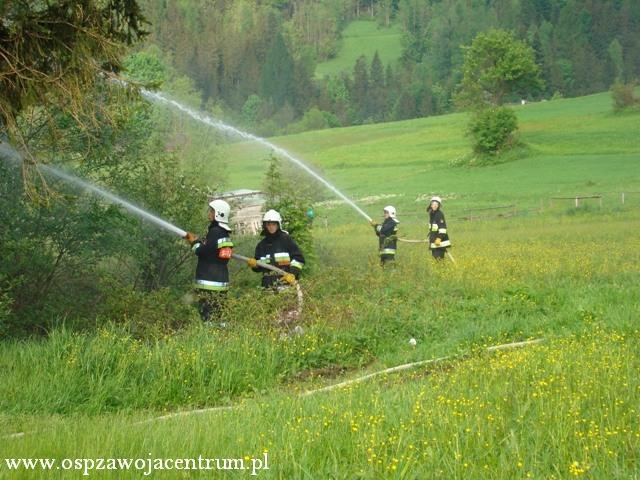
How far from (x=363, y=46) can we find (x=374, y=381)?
17109cm

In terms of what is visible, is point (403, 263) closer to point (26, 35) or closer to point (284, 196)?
point (284, 196)

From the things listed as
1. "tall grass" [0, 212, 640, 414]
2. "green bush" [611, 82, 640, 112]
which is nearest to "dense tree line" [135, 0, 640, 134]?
"green bush" [611, 82, 640, 112]

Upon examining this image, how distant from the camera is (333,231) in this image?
36.1 m

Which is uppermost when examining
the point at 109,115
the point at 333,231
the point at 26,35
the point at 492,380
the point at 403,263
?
the point at 26,35

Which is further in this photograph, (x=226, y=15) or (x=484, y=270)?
(x=226, y=15)

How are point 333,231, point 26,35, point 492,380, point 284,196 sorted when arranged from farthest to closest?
point 333,231 → point 284,196 → point 26,35 → point 492,380

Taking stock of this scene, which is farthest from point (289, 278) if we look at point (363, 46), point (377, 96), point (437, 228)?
point (363, 46)

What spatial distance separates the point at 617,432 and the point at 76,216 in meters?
7.45

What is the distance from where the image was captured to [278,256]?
11578 millimetres

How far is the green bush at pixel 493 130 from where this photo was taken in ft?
216

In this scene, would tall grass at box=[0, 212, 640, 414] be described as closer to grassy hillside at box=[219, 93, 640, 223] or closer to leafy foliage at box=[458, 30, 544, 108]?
grassy hillside at box=[219, 93, 640, 223]

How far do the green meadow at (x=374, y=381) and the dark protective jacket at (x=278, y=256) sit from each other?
0.38 meters

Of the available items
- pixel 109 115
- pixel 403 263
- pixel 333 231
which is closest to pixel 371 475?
pixel 109 115

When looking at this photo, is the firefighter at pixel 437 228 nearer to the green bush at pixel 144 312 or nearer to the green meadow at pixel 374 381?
the green meadow at pixel 374 381
